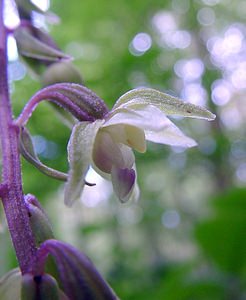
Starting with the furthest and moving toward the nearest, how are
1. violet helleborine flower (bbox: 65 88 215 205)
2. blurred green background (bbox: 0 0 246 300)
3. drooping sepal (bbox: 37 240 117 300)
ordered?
1. blurred green background (bbox: 0 0 246 300)
2. violet helleborine flower (bbox: 65 88 215 205)
3. drooping sepal (bbox: 37 240 117 300)

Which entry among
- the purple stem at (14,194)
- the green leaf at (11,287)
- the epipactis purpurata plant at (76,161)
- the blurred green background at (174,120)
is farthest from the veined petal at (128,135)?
the blurred green background at (174,120)

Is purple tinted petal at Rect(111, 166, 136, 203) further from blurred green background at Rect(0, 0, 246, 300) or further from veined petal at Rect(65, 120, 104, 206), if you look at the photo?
blurred green background at Rect(0, 0, 246, 300)

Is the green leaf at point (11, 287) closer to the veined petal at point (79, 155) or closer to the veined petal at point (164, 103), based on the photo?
the veined petal at point (79, 155)

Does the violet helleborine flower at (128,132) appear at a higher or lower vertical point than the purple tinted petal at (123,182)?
higher

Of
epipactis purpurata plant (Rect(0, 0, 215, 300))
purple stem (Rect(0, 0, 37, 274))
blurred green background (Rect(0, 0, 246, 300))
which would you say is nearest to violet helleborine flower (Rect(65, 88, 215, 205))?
epipactis purpurata plant (Rect(0, 0, 215, 300))

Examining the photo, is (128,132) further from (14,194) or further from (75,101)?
(14,194)

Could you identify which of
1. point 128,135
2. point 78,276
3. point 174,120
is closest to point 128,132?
point 128,135
